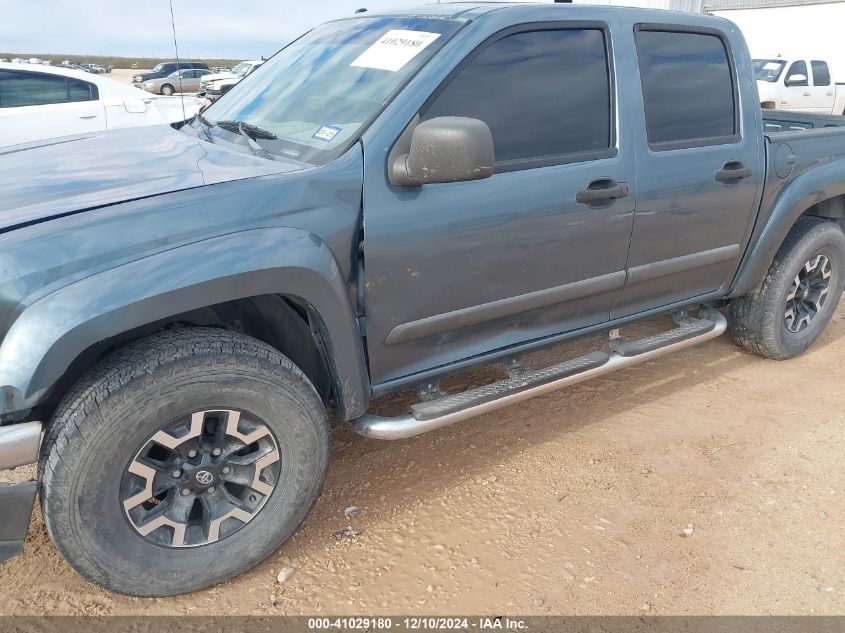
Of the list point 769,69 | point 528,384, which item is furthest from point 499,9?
point 769,69

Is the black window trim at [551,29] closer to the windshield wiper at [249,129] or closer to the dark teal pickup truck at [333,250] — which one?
the dark teal pickup truck at [333,250]

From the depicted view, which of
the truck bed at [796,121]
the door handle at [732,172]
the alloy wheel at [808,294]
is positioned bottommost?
the alloy wheel at [808,294]

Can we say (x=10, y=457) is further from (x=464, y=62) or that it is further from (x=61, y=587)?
(x=464, y=62)

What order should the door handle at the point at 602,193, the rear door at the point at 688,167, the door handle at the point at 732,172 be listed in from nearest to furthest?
the door handle at the point at 602,193, the rear door at the point at 688,167, the door handle at the point at 732,172

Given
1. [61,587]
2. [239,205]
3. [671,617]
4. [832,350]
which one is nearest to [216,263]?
[239,205]

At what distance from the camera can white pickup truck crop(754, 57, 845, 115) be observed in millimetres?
12820

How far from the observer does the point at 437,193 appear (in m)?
2.44

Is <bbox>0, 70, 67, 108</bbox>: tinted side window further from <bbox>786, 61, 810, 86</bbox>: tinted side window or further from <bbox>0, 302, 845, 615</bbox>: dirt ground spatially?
<bbox>786, 61, 810, 86</bbox>: tinted side window

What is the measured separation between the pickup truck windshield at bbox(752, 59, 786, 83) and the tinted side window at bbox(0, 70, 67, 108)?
11.6 metres

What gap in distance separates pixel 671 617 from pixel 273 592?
1340 mm

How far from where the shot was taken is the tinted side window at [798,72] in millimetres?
12961

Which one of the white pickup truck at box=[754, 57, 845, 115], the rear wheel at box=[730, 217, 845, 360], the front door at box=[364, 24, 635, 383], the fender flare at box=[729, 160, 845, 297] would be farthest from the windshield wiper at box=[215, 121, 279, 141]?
the white pickup truck at box=[754, 57, 845, 115]

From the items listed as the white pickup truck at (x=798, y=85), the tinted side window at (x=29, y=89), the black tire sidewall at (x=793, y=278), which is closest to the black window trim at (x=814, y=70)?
the white pickup truck at (x=798, y=85)

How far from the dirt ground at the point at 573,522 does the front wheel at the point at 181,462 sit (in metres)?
0.18
